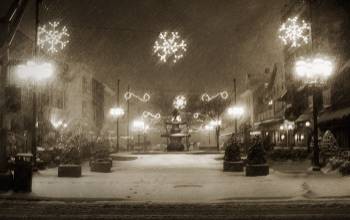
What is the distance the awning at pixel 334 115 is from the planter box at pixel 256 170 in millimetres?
9048

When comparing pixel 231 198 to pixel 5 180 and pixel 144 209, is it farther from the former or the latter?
pixel 5 180

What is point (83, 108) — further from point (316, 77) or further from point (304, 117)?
point (316, 77)

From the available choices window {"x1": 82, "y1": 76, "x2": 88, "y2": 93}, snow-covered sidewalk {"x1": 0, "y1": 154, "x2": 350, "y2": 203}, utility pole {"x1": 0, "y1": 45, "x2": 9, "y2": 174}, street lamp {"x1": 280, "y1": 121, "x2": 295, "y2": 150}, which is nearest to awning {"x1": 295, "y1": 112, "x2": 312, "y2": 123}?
street lamp {"x1": 280, "y1": 121, "x2": 295, "y2": 150}

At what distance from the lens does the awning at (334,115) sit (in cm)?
2999

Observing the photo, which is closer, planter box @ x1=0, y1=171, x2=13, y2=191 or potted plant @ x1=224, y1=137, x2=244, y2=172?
planter box @ x1=0, y1=171, x2=13, y2=191

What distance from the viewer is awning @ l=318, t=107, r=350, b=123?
30.0 m

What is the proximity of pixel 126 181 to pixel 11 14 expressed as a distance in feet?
25.1

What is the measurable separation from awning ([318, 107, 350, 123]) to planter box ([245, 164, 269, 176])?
905cm

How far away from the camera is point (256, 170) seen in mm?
22266

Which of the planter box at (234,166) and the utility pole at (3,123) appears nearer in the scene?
the utility pole at (3,123)

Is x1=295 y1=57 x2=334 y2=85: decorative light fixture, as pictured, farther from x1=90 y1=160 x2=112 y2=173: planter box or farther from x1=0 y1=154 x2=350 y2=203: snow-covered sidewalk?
x1=90 y1=160 x2=112 y2=173: planter box

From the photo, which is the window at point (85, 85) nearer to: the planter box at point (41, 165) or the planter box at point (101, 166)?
the planter box at point (41, 165)

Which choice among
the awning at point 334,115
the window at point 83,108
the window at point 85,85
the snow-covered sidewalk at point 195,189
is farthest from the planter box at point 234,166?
the window at point 85,85

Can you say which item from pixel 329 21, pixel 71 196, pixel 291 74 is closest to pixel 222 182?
pixel 71 196
